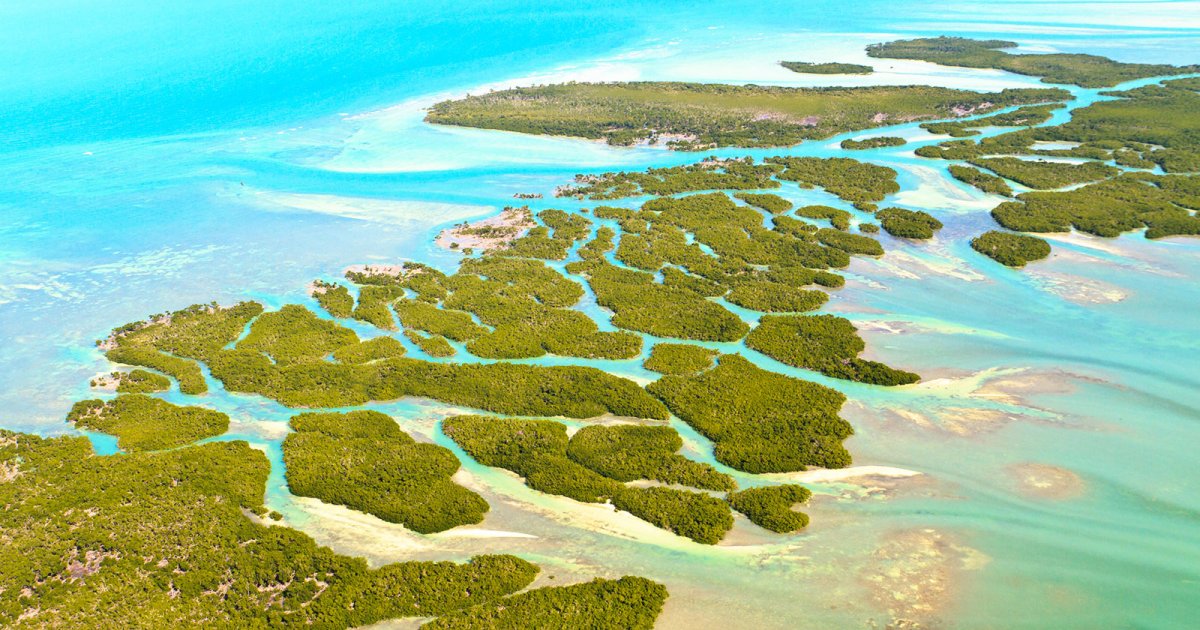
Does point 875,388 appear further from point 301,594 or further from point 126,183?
point 126,183

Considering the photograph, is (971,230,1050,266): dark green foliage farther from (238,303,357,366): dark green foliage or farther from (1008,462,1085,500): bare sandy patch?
(238,303,357,366): dark green foliage

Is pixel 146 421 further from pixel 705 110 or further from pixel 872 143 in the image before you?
pixel 705 110

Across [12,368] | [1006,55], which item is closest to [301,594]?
[12,368]

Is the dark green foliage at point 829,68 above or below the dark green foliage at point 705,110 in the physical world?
above

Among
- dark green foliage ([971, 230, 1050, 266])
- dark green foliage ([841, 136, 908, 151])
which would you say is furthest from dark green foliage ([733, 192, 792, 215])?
dark green foliage ([841, 136, 908, 151])

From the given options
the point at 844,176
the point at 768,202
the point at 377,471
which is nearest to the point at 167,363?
the point at 377,471

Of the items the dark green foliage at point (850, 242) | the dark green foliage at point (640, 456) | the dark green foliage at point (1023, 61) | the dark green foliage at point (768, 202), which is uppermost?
the dark green foliage at point (1023, 61)

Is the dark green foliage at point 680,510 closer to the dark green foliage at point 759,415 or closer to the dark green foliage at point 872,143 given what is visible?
the dark green foliage at point 759,415

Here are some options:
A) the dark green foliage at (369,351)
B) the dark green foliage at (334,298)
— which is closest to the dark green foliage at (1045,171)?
the dark green foliage at (369,351)
